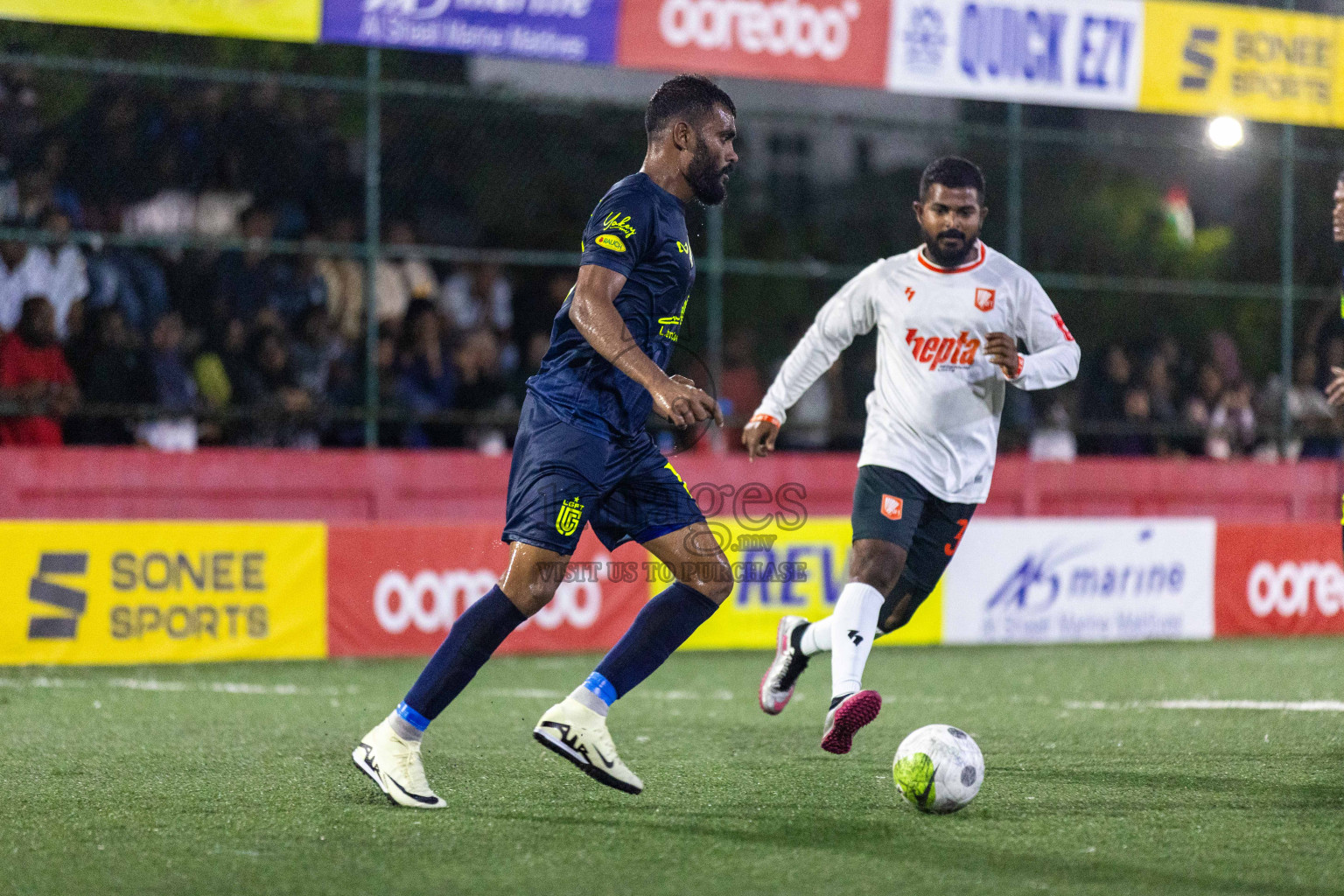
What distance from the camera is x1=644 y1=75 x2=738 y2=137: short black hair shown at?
5.43 metres

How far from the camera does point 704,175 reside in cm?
545

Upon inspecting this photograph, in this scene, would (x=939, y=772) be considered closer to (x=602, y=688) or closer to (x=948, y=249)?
(x=602, y=688)

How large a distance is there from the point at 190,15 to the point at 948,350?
726 centimetres

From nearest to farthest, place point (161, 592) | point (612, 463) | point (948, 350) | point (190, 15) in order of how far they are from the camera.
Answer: point (612, 463) → point (948, 350) → point (161, 592) → point (190, 15)

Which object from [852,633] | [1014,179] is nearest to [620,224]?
[852,633]

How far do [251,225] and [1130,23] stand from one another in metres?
7.70

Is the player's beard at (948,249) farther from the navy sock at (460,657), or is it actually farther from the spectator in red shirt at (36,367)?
the spectator in red shirt at (36,367)

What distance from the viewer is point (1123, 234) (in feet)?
72.7

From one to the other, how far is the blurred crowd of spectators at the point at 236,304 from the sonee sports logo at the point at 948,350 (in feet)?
22.4

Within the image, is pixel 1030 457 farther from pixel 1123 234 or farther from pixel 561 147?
pixel 1123 234

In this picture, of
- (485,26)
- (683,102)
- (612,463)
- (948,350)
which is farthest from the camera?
(485,26)

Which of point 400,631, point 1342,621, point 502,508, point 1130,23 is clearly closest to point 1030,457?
point 1342,621

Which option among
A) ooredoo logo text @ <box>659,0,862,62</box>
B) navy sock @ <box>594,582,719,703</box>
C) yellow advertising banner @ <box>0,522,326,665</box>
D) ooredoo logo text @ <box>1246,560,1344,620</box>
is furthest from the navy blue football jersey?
ooredoo logo text @ <box>1246,560,1344,620</box>

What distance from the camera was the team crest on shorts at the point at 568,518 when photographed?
514 cm
